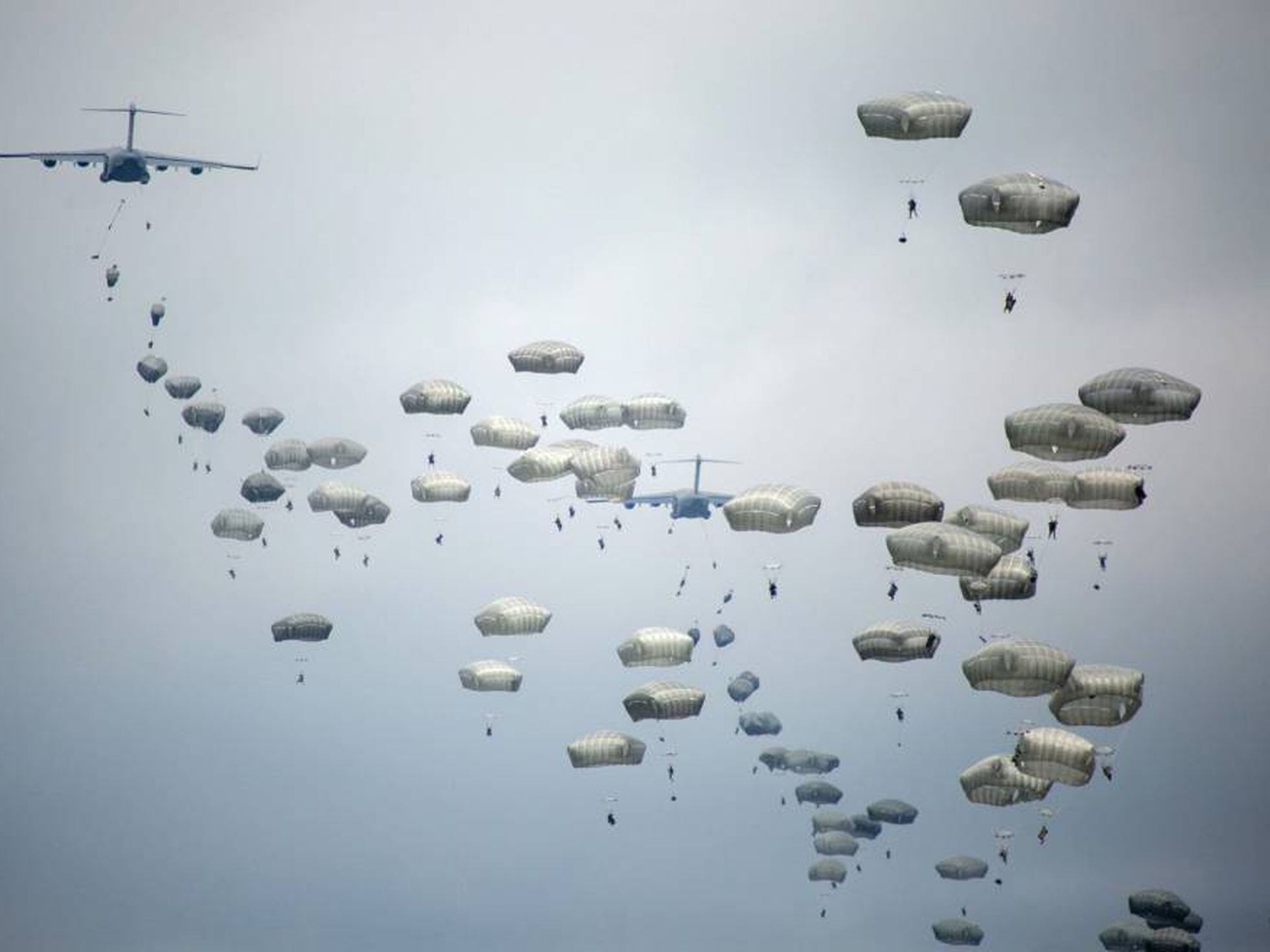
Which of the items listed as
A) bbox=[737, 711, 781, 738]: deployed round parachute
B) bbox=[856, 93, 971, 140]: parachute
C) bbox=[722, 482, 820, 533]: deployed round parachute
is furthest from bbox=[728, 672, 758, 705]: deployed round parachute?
bbox=[856, 93, 971, 140]: parachute

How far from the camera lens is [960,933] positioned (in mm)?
141500

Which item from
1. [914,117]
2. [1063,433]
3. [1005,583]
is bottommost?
[1005,583]

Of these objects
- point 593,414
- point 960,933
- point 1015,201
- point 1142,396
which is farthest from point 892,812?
point 1015,201

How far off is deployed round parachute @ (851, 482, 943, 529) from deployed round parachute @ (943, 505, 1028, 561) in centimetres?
138

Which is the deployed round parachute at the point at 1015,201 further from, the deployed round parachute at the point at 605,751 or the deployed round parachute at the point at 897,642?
the deployed round parachute at the point at 605,751

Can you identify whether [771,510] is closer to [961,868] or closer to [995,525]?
[995,525]

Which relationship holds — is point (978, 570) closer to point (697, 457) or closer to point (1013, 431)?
point (1013, 431)

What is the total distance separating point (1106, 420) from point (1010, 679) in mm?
15281

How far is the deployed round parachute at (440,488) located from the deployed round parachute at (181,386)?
1815 centimetres

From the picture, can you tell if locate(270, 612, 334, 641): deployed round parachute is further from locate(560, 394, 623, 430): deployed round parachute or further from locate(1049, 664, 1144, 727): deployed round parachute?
locate(1049, 664, 1144, 727): deployed round parachute

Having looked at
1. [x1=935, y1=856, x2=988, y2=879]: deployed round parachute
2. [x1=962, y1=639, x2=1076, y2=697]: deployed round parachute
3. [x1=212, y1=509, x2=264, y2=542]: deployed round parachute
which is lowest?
[x1=935, y1=856, x2=988, y2=879]: deployed round parachute

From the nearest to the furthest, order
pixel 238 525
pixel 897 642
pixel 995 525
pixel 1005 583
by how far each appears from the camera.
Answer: pixel 995 525, pixel 1005 583, pixel 897 642, pixel 238 525

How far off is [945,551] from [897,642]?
60.8 ft

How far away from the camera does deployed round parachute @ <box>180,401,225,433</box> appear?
130625 millimetres
